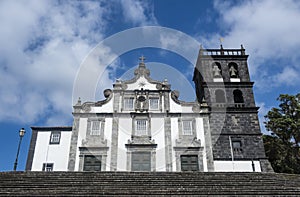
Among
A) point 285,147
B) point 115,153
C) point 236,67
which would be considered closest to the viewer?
point 115,153

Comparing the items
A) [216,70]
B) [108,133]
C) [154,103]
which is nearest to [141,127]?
[154,103]

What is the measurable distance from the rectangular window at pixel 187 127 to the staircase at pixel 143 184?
8.03 metres

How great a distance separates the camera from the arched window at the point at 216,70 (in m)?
25.3

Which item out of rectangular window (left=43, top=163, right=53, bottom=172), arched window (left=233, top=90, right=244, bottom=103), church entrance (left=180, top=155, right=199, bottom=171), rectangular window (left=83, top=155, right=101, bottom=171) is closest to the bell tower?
arched window (left=233, top=90, right=244, bottom=103)

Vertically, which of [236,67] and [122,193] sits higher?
[236,67]

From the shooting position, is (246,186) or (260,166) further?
(260,166)

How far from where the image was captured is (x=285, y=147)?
954 inches

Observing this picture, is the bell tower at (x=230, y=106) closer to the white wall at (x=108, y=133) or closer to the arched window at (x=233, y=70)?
the arched window at (x=233, y=70)

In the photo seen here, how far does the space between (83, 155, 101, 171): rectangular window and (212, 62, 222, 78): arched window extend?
1251 cm

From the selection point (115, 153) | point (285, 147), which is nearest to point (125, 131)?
point (115, 153)

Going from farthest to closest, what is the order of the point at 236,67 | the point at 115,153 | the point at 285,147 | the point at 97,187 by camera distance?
the point at 236,67, the point at 285,147, the point at 115,153, the point at 97,187

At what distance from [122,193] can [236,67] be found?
753 inches

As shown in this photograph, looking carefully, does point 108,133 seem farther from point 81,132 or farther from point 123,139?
point 81,132

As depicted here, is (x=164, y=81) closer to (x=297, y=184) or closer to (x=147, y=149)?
(x=147, y=149)
